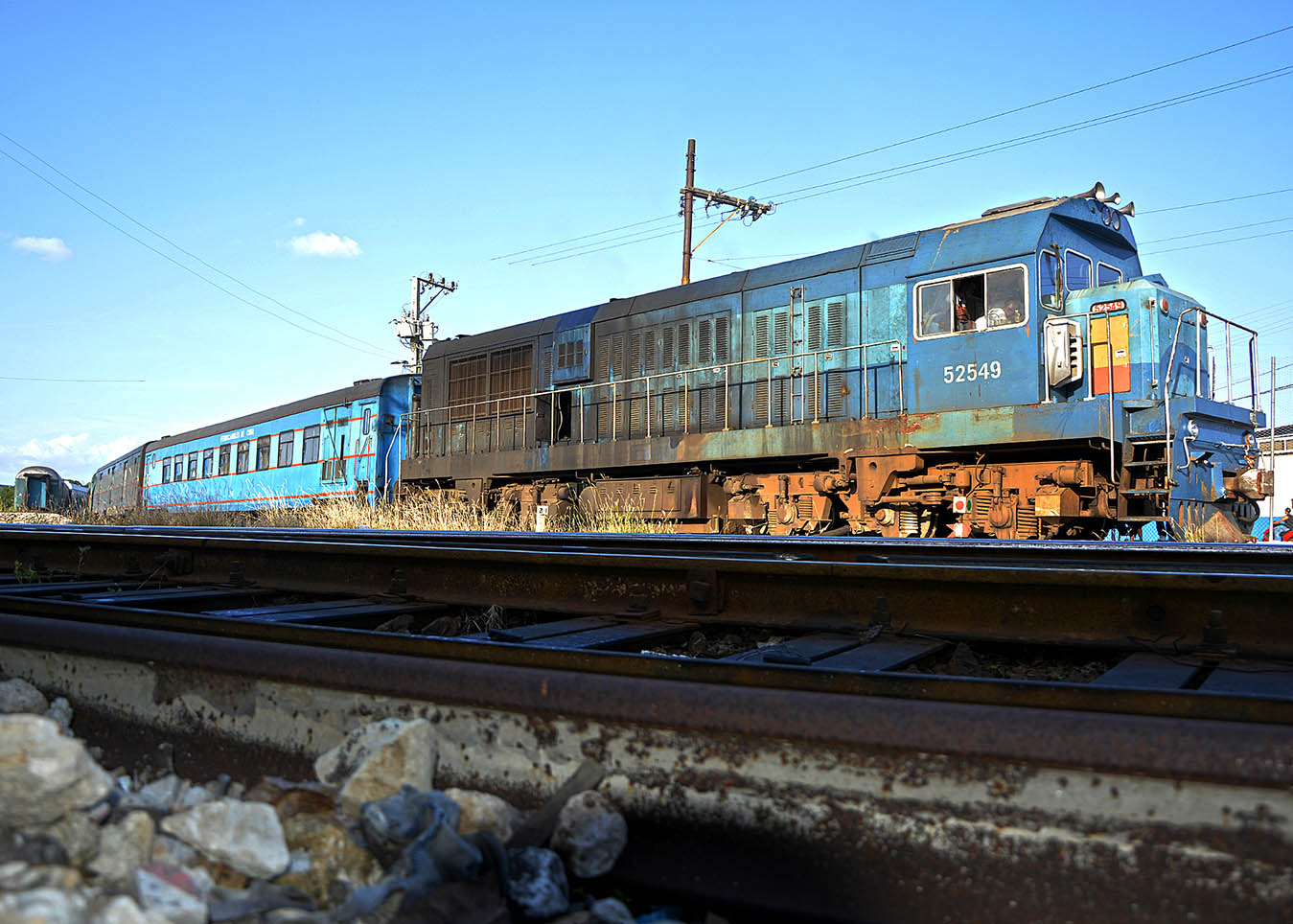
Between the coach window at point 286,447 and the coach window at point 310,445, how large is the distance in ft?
1.41

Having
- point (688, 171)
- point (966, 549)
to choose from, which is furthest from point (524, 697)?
point (688, 171)

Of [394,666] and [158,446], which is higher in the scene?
[158,446]

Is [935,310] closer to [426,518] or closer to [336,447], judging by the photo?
[426,518]

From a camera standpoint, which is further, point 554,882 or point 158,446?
point 158,446

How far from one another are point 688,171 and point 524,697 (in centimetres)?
2012

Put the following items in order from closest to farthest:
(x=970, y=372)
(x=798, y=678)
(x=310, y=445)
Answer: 1. (x=798, y=678)
2. (x=970, y=372)
3. (x=310, y=445)

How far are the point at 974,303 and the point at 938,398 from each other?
1029mm

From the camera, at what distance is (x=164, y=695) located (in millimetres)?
2240

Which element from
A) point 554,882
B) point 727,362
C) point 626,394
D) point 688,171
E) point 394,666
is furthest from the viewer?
point 688,171

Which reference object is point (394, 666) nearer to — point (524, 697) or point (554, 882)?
point (524, 697)

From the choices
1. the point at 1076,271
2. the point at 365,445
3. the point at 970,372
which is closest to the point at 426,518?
the point at 365,445

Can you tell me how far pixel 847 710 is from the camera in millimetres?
1630

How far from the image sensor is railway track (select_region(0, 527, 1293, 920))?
1.38m

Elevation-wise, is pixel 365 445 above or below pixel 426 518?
above
